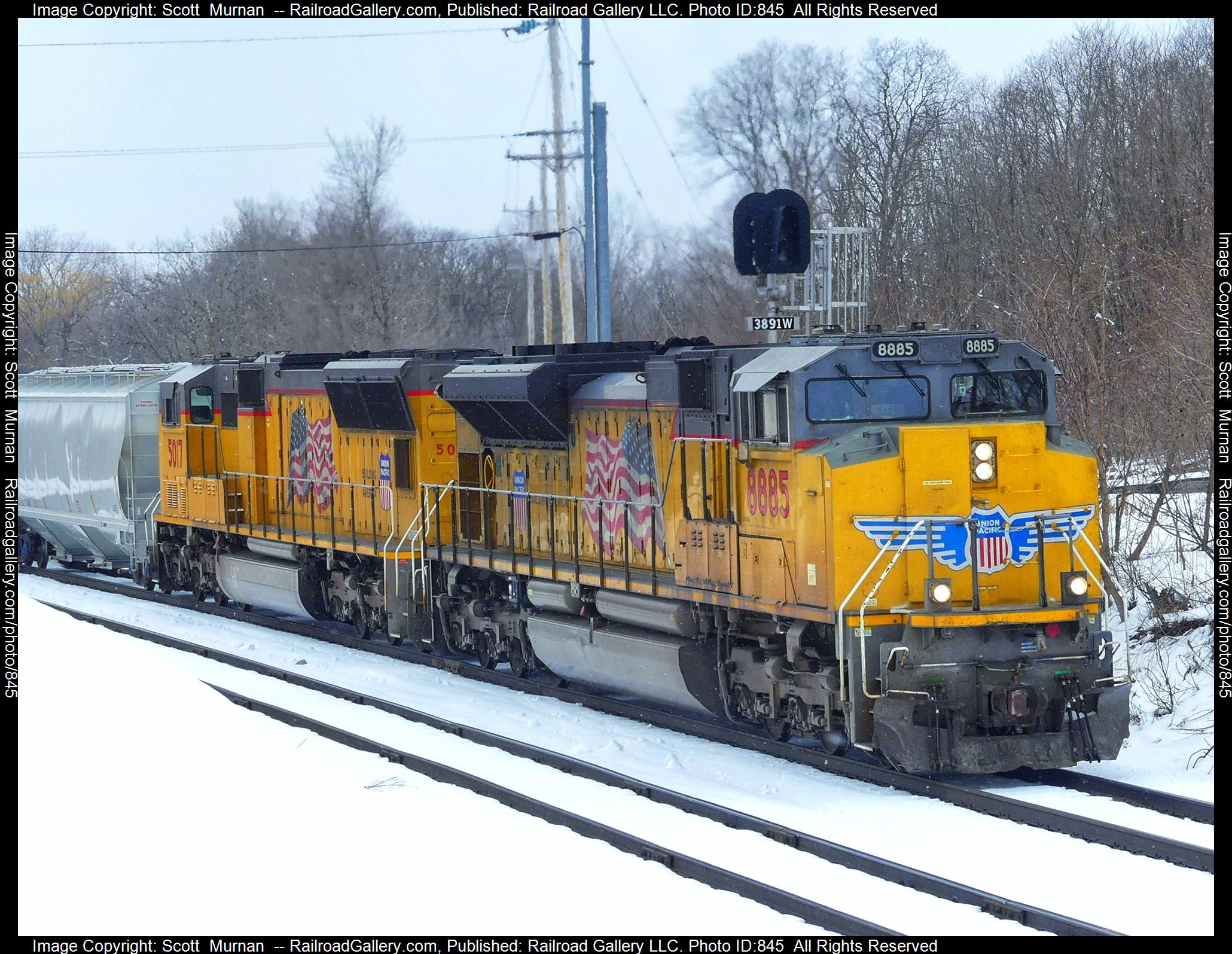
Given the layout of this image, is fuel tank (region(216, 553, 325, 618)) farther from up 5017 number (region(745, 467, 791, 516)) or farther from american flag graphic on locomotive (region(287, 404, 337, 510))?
up 5017 number (region(745, 467, 791, 516))

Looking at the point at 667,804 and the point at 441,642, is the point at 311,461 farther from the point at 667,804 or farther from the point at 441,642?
the point at 667,804

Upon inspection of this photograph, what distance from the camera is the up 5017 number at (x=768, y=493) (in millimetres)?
10516

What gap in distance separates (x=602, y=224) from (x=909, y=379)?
500 inches

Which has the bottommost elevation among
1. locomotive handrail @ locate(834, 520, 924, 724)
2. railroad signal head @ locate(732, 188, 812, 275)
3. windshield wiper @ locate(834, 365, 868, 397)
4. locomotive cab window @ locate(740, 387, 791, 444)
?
locomotive handrail @ locate(834, 520, 924, 724)

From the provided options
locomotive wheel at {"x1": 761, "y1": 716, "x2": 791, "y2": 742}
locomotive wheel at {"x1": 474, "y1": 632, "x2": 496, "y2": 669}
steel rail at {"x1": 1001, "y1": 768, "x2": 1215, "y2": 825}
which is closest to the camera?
steel rail at {"x1": 1001, "y1": 768, "x2": 1215, "y2": 825}

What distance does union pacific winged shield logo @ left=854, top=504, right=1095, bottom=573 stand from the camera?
9914 millimetres

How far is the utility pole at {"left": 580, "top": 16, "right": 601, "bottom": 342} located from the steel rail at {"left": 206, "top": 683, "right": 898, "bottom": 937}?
11.6m

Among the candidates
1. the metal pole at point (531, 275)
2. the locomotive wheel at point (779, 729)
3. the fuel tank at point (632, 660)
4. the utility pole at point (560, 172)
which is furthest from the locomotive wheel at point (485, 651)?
the metal pole at point (531, 275)

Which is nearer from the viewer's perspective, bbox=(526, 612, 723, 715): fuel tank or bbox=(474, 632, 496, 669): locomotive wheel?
bbox=(526, 612, 723, 715): fuel tank

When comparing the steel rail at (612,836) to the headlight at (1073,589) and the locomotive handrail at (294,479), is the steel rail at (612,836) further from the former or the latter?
A: the locomotive handrail at (294,479)

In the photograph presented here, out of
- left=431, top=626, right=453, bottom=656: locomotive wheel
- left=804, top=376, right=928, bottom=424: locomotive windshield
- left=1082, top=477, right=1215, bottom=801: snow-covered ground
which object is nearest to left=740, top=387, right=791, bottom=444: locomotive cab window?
left=804, top=376, right=928, bottom=424: locomotive windshield

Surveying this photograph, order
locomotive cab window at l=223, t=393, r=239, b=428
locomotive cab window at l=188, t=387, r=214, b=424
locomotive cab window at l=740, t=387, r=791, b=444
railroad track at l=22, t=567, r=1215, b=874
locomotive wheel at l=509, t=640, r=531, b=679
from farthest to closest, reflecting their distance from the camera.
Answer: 1. locomotive cab window at l=188, t=387, r=214, b=424
2. locomotive cab window at l=223, t=393, r=239, b=428
3. locomotive wheel at l=509, t=640, r=531, b=679
4. locomotive cab window at l=740, t=387, r=791, b=444
5. railroad track at l=22, t=567, r=1215, b=874

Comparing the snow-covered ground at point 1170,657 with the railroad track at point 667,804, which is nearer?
the railroad track at point 667,804

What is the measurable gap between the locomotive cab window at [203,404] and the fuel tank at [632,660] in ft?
29.5
